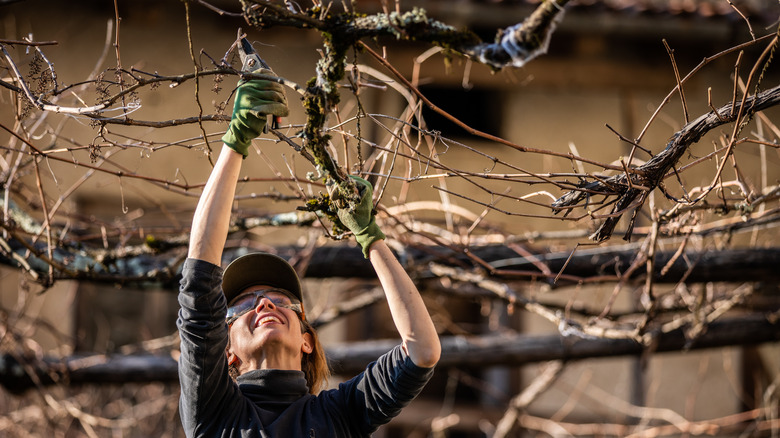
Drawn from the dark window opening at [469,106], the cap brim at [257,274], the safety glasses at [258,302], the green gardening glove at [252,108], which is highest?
the dark window opening at [469,106]

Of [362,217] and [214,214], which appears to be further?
[362,217]

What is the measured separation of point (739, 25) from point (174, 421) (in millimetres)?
5213

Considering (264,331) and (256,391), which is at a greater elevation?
(264,331)

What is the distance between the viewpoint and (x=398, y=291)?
1.79m

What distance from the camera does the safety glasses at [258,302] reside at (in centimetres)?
203

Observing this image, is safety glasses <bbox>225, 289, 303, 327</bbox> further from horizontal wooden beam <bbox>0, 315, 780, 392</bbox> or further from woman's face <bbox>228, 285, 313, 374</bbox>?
horizontal wooden beam <bbox>0, 315, 780, 392</bbox>

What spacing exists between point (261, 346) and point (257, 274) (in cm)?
27

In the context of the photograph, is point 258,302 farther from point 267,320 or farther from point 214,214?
point 214,214

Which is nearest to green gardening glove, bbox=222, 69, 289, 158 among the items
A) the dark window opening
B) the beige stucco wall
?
the beige stucco wall

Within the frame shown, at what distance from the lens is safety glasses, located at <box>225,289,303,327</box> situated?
2033mm

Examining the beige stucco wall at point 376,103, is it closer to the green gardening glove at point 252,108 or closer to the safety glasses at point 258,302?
the safety glasses at point 258,302

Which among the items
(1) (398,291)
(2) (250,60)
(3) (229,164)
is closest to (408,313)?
(1) (398,291)

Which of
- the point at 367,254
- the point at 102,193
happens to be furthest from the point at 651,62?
the point at 367,254

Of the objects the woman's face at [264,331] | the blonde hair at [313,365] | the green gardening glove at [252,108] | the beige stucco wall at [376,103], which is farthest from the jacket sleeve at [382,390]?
the beige stucco wall at [376,103]
